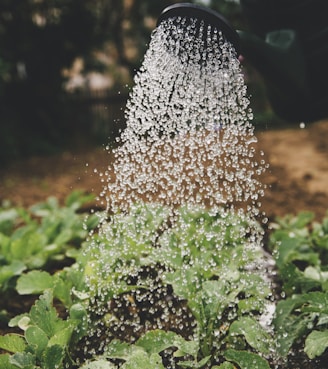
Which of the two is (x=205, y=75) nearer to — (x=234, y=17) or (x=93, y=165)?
A: (x=93, y=165)

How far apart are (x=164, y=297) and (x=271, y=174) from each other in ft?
10.5

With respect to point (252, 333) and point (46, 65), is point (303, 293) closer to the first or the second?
point (252, 333)

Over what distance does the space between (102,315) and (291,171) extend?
3638 millimetres

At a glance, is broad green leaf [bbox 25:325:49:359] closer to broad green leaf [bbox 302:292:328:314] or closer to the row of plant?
the row of plant

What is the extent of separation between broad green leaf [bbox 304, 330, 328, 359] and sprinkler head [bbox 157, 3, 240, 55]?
1006 mm

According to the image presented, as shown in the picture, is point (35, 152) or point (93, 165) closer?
point (93, 165)

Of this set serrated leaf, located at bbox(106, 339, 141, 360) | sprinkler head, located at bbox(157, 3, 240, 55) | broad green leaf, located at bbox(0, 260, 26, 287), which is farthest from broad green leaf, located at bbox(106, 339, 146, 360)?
sprinkler head, located at bbox(157, 3, 240, 55)

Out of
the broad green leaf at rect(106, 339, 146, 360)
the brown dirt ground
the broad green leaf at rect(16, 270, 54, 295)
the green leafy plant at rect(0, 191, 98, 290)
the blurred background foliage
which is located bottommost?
the broad green leaf at rect(106, 339, 146, 360)

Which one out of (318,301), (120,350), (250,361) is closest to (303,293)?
(318,301)

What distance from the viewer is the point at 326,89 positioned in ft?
7.02

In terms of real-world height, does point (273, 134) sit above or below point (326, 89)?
above

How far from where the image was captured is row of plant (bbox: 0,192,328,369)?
1.76 m

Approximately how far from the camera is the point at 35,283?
2148 millimetres

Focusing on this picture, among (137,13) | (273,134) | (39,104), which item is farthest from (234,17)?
(39,104)
